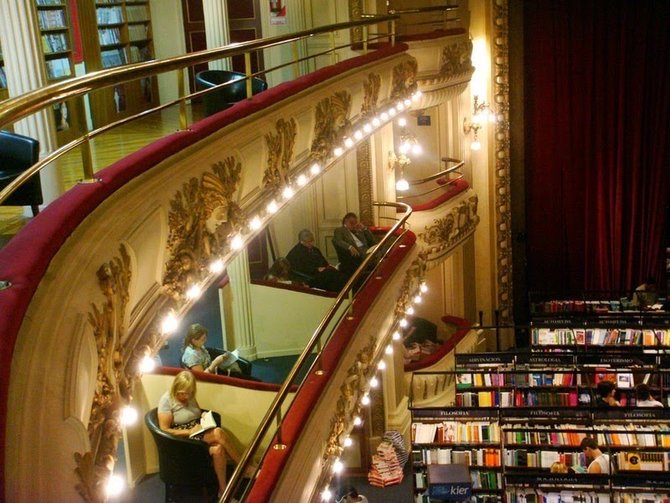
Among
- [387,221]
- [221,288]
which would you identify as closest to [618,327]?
[387,221]

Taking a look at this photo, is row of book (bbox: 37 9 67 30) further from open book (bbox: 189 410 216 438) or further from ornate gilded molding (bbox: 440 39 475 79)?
ornate gilded molding (bbox: 440 39 475 79)

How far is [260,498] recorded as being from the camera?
4.52 m

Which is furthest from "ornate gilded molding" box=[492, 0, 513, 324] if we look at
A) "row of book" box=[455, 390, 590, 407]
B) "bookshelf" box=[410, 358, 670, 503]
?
"row of book" box=[455, 390, 590, 407]

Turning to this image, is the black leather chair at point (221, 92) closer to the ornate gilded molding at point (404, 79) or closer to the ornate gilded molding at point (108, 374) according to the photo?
the ornate gilded molding at point (404, 79)

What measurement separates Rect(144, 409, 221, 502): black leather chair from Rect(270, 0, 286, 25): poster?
5.81 m

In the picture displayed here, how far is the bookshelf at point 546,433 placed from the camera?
802 cm

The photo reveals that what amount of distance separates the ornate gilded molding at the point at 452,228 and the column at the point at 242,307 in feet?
8.75

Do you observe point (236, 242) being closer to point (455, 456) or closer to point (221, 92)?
point (221, 92)

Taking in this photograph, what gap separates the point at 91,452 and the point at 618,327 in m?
9.07

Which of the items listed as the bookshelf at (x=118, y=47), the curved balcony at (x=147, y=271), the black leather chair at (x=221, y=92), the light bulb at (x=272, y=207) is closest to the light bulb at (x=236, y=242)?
the curved balcony at (x=147, y=271)

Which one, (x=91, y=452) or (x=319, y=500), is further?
(x=319, y=500)

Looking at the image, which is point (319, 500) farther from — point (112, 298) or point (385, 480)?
point (385, 480)

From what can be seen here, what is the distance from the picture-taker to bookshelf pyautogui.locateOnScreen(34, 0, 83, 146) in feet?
26.7

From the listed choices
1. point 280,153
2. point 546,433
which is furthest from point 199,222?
point 546,433
